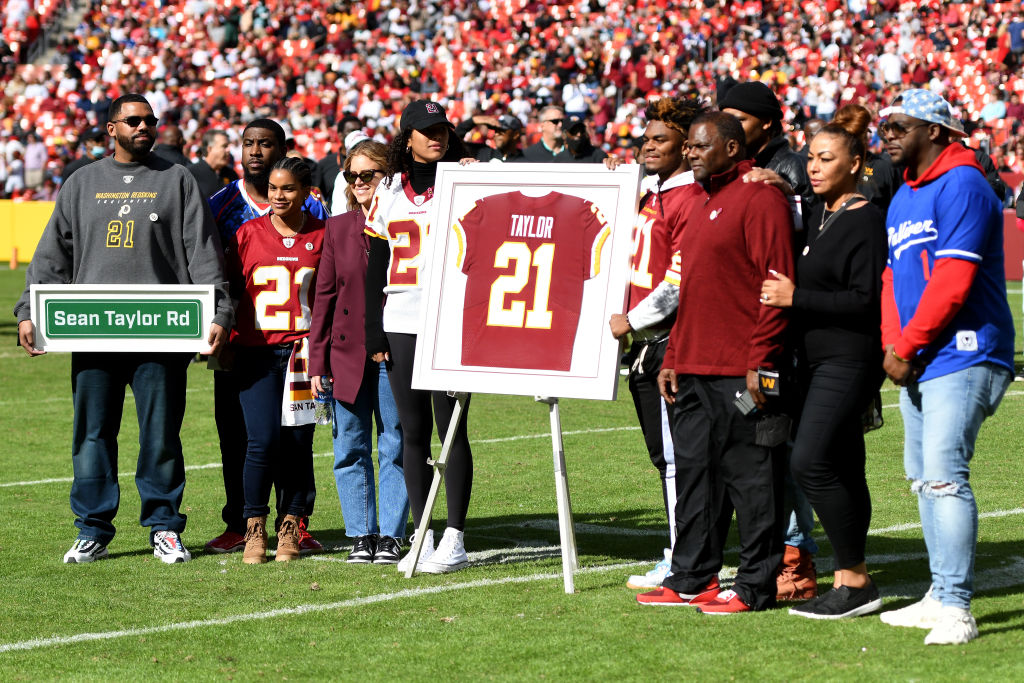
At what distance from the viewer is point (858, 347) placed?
5707 mm

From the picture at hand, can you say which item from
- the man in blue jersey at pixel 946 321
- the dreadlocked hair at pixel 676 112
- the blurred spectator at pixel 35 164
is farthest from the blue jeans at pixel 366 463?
the blurred spectator at pixel 35 164

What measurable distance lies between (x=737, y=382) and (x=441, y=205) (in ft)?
5.63

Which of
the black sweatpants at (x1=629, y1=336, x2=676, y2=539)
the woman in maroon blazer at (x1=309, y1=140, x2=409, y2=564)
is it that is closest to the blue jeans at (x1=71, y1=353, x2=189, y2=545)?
the woman in maroon blazer at (x1=309, y1=140, x2=409, y2=564)

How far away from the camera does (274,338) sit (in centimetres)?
756

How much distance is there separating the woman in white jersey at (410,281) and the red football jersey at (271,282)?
1.79 ft

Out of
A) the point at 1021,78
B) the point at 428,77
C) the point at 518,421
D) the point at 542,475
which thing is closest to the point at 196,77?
the point at 428,77

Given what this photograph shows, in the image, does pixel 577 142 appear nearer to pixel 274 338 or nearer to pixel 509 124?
pixel 509 124

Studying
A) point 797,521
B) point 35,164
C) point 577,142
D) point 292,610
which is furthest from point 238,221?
point 35,164

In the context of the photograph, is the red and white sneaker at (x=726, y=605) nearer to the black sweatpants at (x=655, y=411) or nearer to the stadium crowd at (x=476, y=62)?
the black sweatpants at (x=655, y=411)

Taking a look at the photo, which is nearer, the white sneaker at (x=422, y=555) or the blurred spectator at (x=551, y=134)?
the white sneaker at (x=422, y=555)

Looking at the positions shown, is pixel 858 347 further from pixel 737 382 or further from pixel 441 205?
pixel 441 205

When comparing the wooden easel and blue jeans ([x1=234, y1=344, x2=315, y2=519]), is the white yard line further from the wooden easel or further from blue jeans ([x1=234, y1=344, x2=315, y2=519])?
blue jeans ([x1=234, y1=344, x2=315, y2=519])

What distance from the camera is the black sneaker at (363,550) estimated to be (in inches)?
291

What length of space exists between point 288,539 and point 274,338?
1.00 meters
